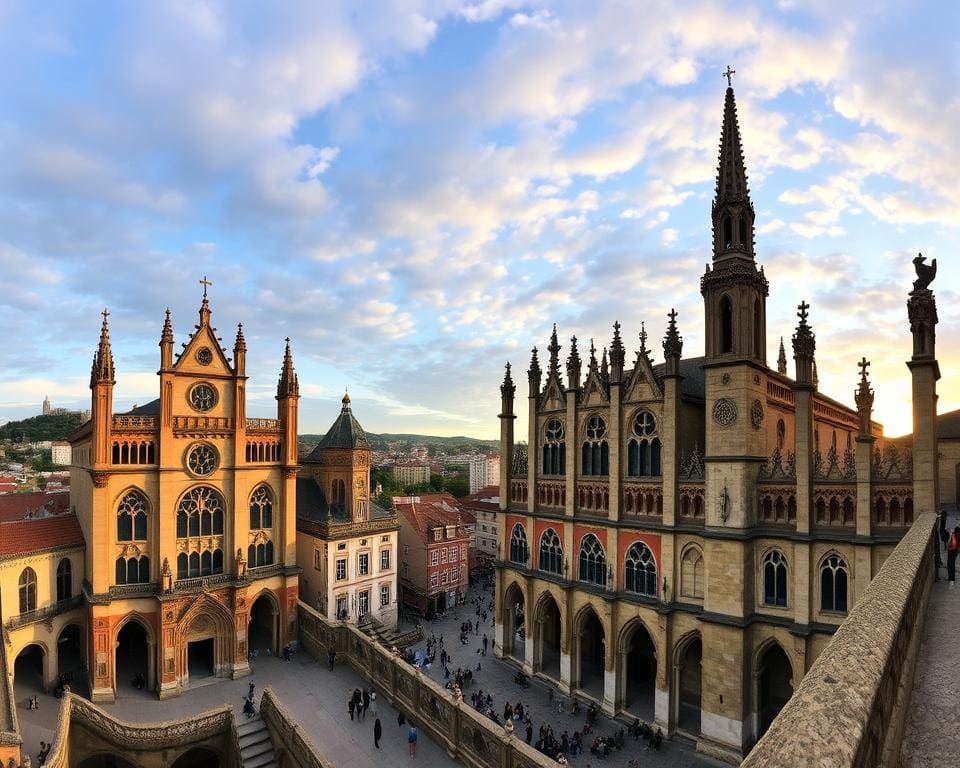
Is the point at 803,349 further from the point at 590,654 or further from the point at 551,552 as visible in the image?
the point at 590,654

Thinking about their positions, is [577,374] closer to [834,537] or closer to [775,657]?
[834,537]

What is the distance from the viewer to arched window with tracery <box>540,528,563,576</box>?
33031 mm

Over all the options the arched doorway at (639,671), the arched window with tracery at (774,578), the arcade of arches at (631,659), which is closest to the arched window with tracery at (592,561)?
the arcade of arches at (631,659)

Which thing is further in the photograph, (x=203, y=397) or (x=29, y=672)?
(x=203, y=397)

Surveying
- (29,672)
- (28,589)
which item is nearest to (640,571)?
(28,589)

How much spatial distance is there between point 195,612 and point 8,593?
8.30 metres

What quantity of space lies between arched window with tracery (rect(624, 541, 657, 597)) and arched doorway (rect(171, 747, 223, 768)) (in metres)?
21.0

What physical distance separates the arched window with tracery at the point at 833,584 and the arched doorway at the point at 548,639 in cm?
1426

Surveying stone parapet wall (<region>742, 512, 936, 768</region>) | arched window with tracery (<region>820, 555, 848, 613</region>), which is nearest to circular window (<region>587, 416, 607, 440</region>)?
arched window with tracery (<region>820, 555, 848, 613</region>)

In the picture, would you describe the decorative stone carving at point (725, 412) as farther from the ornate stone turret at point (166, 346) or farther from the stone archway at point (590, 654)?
the ornate stone turret at point (166, 346)

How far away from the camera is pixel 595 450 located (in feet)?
104

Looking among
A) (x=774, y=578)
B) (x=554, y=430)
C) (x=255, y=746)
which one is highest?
(x=554, y=430)

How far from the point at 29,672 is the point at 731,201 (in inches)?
1710

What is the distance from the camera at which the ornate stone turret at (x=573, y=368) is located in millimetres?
32781
